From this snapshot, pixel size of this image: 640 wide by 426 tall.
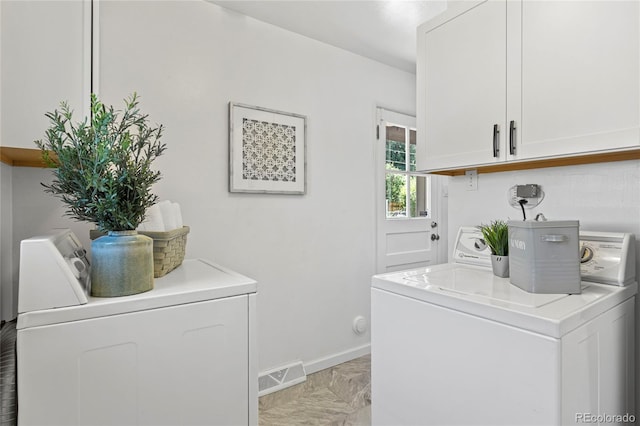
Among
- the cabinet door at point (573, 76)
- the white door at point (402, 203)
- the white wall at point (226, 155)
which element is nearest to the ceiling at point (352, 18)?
the white wall at point (226, 155)

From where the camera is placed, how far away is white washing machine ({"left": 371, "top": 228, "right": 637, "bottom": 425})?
98 centimetres

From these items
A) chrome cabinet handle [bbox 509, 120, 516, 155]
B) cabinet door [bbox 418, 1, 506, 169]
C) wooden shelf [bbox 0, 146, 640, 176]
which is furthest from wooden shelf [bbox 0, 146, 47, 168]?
chrome cabinet handle [bbox 509, 120, 516, 155]

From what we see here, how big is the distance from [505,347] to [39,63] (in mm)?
1742

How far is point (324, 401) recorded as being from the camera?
2.20 m

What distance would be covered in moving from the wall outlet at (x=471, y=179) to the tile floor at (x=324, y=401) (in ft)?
4.69

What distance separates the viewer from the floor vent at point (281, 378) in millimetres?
2277

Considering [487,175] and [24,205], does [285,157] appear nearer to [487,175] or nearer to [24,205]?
[487,175]

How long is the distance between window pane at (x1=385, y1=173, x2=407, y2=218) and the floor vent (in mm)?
1453

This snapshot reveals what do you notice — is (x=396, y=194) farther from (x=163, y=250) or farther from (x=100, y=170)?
(x=100, y=170)

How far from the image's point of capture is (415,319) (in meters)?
1.32

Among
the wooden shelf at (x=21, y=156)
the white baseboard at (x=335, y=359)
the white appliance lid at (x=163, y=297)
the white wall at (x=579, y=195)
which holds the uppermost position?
the wooden shelf at (x=21, y=156)

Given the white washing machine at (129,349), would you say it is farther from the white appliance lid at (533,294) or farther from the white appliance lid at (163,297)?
the white appliance lid at (533,294)

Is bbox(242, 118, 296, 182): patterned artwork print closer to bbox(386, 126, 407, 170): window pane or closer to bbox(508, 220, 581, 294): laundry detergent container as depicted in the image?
bbox(386, 126, 407, 170): window pane

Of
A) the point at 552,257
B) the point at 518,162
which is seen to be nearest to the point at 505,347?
the point at 552,257
